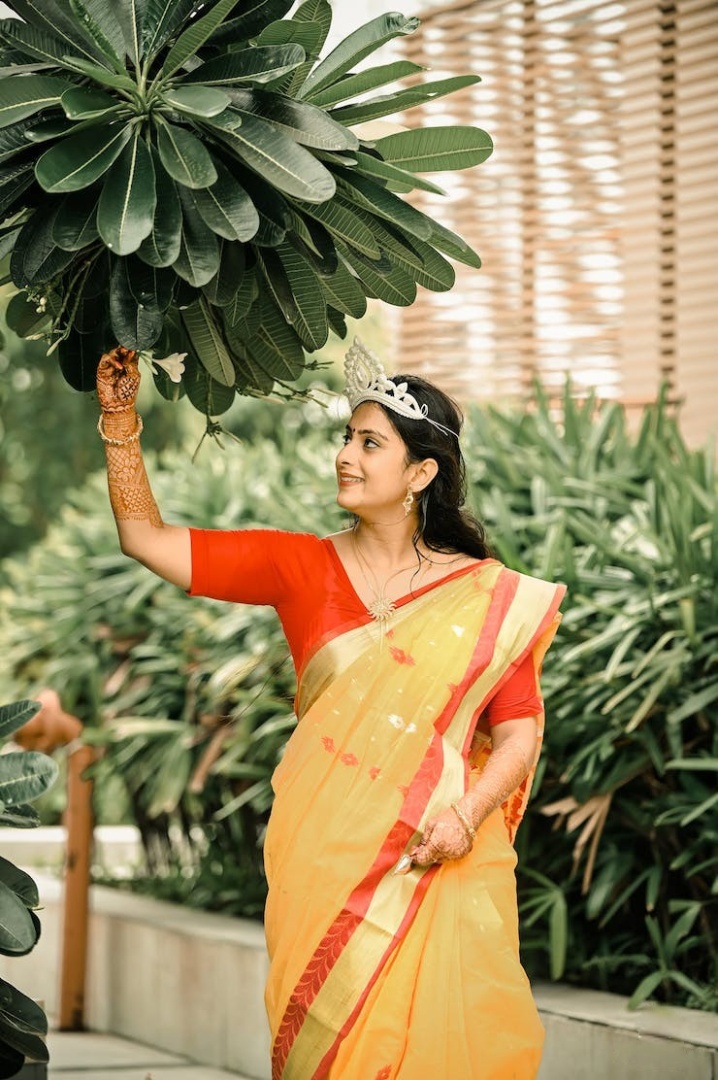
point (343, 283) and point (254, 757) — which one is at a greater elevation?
point (343, 283)

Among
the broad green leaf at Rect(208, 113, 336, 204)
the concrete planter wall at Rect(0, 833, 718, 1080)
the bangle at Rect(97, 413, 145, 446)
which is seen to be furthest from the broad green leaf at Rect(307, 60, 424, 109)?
the concrete planter wall at Rect(0, 833, 718, 1080)

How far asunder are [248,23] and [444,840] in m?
1.60

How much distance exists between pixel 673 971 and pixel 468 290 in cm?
392

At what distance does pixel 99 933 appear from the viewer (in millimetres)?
6129

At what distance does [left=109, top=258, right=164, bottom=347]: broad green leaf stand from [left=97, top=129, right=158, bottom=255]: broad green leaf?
0.24 m

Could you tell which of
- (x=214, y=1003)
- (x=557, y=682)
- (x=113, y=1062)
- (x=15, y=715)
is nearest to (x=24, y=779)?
(x=15, y=715)

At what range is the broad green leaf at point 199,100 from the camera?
2.35 m

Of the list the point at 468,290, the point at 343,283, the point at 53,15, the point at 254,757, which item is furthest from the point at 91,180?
the point at 468,290

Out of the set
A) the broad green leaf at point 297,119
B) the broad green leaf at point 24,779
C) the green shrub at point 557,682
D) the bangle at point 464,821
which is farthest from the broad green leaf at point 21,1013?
the broad green leaf at point 297,119

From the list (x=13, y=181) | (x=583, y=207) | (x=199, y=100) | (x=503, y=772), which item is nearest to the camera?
(x=199, y=100)

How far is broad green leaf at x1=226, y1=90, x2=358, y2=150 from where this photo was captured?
2555 millimetres

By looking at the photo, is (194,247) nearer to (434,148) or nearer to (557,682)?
(434,148)

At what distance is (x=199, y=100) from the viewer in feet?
7.80

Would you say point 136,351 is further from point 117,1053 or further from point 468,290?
point 468,290
